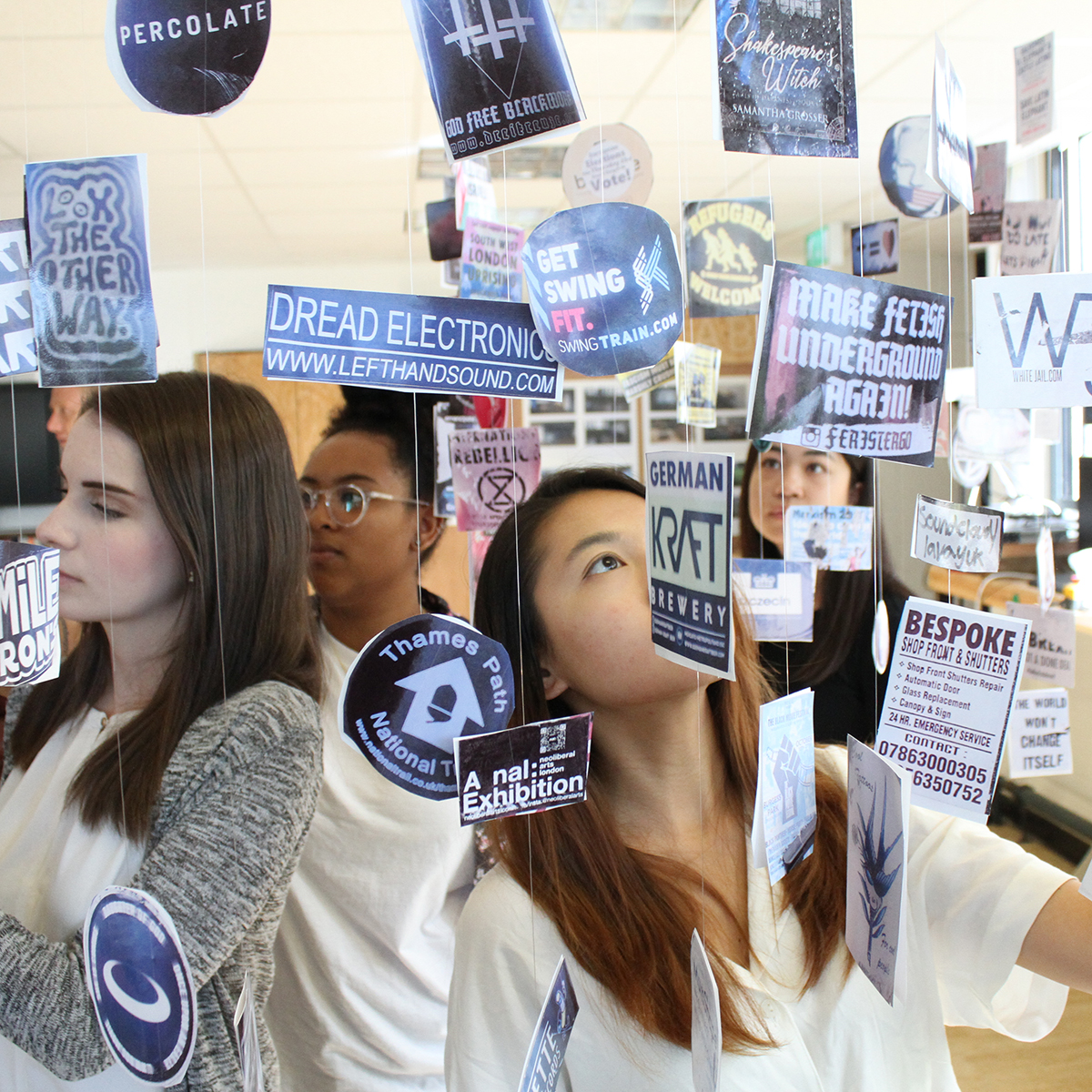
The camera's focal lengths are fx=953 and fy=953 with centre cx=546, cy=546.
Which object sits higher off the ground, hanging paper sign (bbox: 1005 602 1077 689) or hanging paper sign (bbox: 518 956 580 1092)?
hanging paper sign (bbox: 1005 602 1077 689)

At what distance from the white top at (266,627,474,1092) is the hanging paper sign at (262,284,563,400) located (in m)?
0.41

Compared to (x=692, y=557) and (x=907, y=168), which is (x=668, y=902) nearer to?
(x=692, y=557)

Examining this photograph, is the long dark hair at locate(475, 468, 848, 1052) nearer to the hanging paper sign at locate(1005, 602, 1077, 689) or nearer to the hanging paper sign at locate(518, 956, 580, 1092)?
the hanging paper sign at locate(518, 956, 580, 1092)

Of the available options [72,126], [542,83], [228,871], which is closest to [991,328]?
[542,83]

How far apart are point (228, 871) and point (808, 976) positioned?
1.63 feet

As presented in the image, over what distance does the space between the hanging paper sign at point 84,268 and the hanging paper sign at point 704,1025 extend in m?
0.54

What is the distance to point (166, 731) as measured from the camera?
782 millimetres

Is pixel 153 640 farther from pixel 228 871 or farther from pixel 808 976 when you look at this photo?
pixel 808 976

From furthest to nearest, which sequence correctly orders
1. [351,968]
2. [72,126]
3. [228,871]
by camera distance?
[72,126], [351,968], [228,871]

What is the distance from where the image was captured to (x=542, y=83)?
611mm

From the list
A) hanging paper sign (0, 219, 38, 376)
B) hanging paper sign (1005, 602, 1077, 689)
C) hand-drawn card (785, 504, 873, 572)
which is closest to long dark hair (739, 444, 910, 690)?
hand-drawn card (785, 504, 873, 572)

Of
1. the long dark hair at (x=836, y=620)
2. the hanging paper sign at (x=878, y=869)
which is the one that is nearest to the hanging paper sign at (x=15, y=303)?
the hanging paper sign at (x=878, y=869)

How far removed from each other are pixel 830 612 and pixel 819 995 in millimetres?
950

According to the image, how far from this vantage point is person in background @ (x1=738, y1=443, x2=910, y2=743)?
5.16 ft
